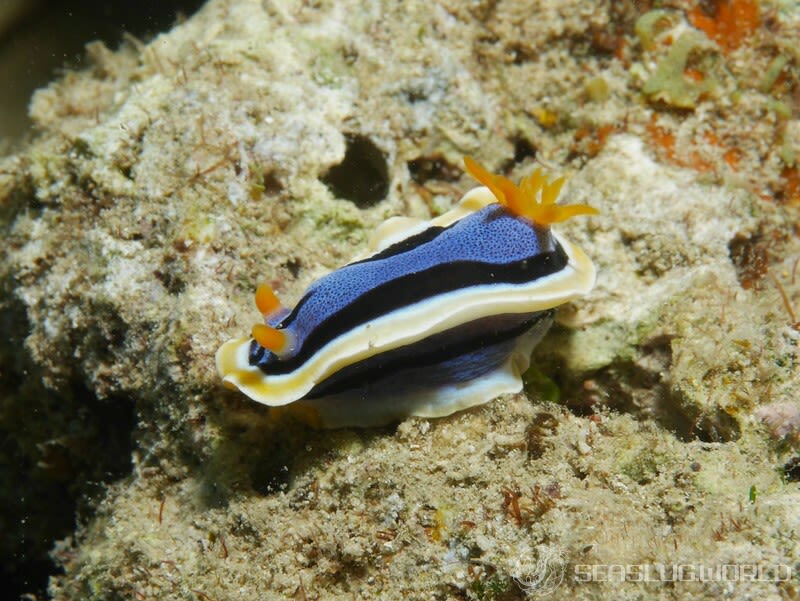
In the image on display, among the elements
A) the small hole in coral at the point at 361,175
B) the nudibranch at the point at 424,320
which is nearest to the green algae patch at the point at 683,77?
the nudibranch at the point at 424,320

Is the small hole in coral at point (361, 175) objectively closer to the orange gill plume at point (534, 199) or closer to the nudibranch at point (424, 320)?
the nudibranch at point (424, 320)

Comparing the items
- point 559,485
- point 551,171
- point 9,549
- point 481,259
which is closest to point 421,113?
point 551,171

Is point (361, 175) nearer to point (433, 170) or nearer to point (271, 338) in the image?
point (433, 170)

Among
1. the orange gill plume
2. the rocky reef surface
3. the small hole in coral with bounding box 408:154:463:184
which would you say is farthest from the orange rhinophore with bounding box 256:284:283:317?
the small hole in coral with bounding box 408:154:463:184

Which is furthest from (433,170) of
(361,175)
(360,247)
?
(360,247)

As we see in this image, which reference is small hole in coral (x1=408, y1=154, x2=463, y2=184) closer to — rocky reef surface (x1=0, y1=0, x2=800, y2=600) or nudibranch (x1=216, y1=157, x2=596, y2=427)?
rocky reef surface (x1=0, y1=0, x2=800, y2=600)
